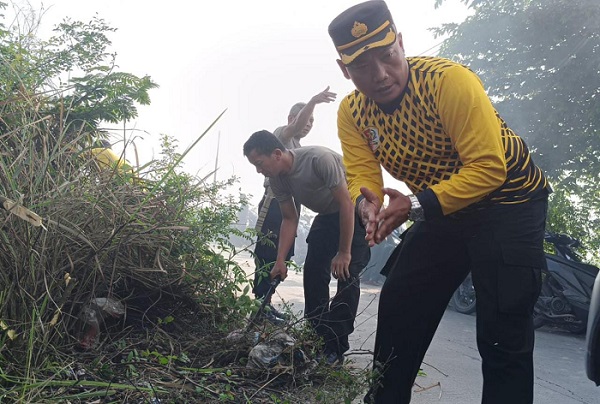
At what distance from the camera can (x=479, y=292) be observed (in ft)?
8.56

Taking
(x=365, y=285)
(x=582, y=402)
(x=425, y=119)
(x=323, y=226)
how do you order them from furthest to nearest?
(x=365, y=285)
(x=323, y=226)
(x=582, y=402)
(x=425, y=119)

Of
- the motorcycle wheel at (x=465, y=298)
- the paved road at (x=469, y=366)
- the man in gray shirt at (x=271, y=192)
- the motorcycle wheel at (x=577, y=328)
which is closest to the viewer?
the paved road at (x=469, y=366)

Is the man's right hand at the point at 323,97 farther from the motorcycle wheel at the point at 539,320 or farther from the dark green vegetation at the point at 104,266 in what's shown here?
the motorcycle wheel at the point at 539,320

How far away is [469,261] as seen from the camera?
282 centimetres

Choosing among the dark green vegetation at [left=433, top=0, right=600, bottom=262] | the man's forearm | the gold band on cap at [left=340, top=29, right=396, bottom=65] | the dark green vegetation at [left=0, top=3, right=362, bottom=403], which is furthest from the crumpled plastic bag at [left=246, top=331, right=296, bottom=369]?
the dark green vegetation at [left=433, top=0, right=600, bottom=262]

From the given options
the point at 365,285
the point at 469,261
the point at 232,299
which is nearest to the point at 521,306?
the point at 469,261


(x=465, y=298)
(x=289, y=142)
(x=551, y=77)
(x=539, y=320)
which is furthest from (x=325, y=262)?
(x=551, y=77)

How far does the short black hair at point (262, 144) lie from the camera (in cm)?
471

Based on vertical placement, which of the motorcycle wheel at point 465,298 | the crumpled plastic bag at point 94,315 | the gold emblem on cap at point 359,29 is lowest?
the motorcycle wheel at point 465,298

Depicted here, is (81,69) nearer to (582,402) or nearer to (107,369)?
(107,369)

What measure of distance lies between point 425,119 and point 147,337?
1.88 meters

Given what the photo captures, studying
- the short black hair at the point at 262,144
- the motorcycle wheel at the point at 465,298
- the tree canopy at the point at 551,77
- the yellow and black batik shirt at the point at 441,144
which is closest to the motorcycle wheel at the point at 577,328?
the motorcycle wheel at the point at 465,298

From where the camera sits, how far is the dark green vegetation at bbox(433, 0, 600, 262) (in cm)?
1373

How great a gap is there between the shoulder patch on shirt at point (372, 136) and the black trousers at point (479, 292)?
0.41m
